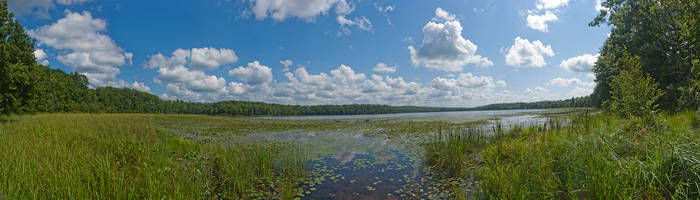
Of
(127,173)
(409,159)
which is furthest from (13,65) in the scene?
(409,159)

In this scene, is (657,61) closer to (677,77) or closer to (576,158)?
(677,77)

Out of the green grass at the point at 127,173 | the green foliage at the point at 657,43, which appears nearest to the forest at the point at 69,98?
the green grass at the point at 127,173

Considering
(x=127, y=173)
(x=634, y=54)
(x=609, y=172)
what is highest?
(x=634, y=54)

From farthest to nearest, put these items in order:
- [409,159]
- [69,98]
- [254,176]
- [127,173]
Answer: [69,98]
[409,159]
[254,176]
[127,173]

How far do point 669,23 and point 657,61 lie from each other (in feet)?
8.60

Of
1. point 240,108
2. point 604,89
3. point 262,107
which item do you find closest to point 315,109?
point 262,107

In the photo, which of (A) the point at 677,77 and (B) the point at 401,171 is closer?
(B) the point at 401,171

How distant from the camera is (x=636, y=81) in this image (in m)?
9.05

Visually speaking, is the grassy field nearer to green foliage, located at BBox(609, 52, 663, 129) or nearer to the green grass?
the green grass

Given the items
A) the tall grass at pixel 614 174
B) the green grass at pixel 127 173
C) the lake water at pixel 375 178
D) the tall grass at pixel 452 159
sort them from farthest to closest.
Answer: the tall grass at pixel 452 159 → the lake water at pixel 375 178 → the green grass at pixel 127 173 → the tall grass at pixel 614 174

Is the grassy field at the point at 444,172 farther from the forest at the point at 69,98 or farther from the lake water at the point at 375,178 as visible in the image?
the forest at the point at 69,98

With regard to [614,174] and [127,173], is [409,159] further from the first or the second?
[127,173]

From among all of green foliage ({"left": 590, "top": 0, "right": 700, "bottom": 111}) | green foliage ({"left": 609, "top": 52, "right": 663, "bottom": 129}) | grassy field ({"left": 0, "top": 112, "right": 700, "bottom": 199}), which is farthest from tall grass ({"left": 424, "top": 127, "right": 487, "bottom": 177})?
green foliage ({"left": 590, "top": 0, "right": 700, "bottom": 111})

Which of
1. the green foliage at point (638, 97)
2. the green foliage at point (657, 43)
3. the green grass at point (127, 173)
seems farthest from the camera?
the green foliage at point (657, 43)
